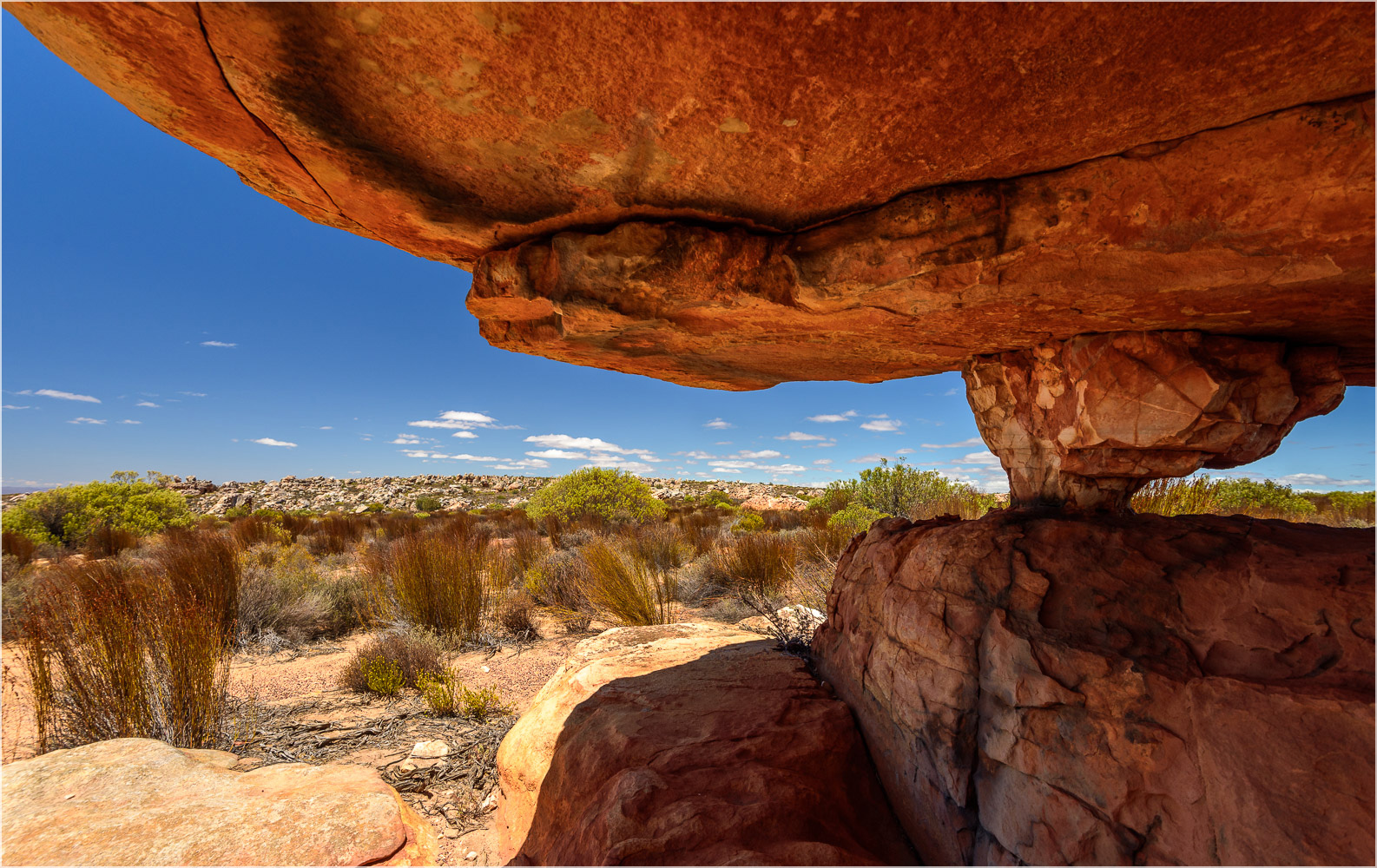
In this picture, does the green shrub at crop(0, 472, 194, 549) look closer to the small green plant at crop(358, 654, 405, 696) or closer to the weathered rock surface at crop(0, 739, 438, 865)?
the small green plant at crop(358, 654, 405, 696)

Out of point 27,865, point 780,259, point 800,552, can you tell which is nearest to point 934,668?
point 780,259

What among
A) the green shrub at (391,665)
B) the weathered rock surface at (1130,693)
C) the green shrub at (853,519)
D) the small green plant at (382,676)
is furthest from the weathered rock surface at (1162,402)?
the green shrub at (853,519)

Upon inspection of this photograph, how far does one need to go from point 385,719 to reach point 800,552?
19.2 ft

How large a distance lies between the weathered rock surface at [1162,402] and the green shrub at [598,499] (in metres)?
11.7

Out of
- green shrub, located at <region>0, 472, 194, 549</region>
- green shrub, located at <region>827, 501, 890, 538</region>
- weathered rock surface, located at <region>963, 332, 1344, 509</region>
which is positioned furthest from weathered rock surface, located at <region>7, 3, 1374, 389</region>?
green shrub, located at <region>0, 472, 194, 549</region>

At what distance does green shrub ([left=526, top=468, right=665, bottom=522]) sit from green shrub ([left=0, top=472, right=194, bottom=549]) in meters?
8.91

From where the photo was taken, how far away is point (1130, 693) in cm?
153

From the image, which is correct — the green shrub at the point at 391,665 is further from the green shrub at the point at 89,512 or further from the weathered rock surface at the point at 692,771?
the green shrub at the point at 89,512

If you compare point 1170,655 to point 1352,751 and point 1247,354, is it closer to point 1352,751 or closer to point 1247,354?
point 1352,751

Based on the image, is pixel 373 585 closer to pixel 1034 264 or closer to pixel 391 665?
pixel 391 665

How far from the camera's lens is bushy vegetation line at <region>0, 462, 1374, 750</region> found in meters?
3.67

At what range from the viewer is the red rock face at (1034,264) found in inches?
53.3

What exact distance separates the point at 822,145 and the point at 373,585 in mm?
7811

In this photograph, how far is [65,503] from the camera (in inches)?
475
